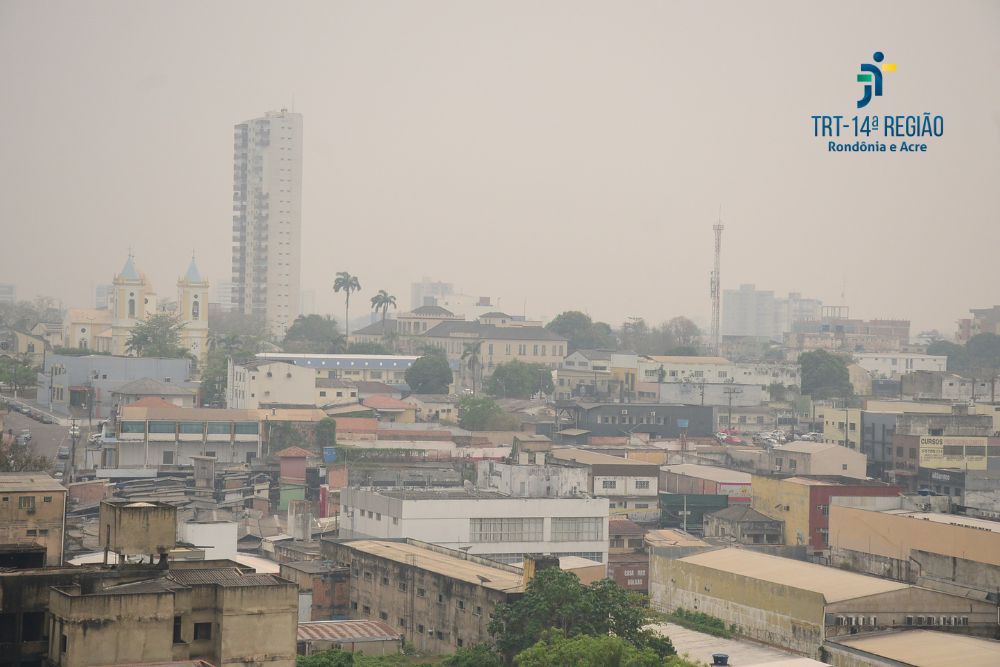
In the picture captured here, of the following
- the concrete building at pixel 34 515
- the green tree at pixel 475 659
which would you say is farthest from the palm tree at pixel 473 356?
the green tree at pixel 475 659

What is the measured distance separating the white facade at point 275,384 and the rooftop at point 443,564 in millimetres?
24643

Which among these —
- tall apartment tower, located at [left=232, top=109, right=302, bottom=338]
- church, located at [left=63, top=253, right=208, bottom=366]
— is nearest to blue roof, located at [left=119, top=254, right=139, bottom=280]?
church, located at [left=63, top=253, right=208, bottom=366]

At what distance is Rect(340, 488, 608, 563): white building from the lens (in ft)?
88.3

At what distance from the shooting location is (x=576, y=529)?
27797mm

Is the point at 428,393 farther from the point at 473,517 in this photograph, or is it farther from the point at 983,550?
the point at 983,550

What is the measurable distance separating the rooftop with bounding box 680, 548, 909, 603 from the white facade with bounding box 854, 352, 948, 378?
197 ft

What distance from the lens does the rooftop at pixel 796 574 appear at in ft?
69.2

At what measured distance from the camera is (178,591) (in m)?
14.5

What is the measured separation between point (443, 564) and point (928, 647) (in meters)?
7.35

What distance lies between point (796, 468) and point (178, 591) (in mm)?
24010

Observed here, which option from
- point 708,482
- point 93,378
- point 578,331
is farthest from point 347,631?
point 578,331

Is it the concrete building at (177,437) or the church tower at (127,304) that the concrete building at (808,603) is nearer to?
the concrete building at (177,437)

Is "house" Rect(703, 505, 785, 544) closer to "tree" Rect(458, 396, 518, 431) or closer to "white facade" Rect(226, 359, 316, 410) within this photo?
"tree" Rect(458, 396, 518, 431)

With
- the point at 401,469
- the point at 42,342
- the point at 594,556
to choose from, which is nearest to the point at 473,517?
the point at 594,556
